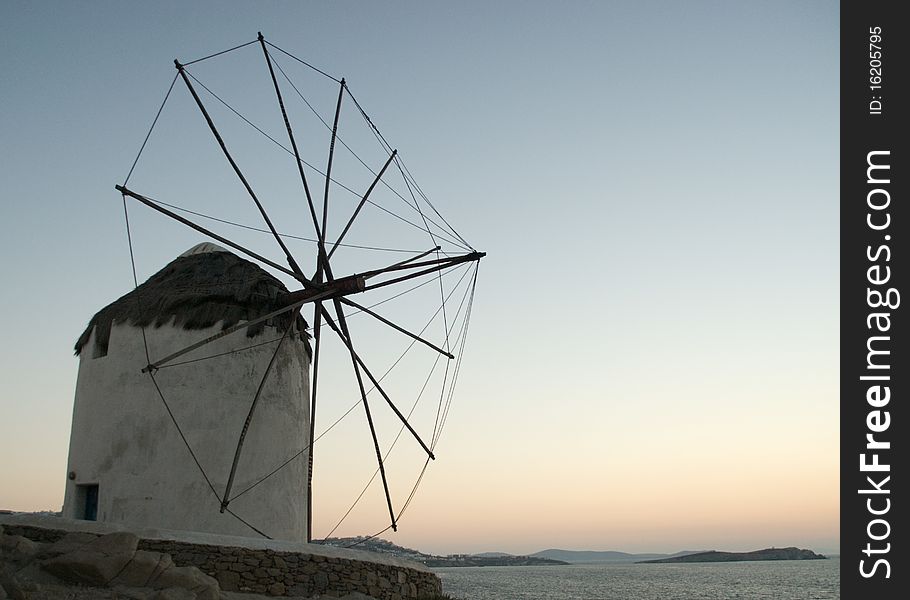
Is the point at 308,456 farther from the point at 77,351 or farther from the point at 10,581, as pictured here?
the point at 10,581

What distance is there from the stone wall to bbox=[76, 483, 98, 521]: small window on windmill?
2.82 m

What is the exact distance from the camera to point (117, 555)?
31.9ft

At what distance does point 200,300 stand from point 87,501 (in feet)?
12.3

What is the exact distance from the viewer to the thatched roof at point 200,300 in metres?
14.2

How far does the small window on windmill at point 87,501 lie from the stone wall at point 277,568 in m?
2.82

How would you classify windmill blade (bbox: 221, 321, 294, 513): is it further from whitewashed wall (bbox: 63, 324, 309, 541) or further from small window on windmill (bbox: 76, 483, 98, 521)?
small window on windmill (bbox: 76, 483, 98, 521)

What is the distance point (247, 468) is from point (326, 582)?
8.79 ft

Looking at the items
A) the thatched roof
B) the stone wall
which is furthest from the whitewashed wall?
the stone wall

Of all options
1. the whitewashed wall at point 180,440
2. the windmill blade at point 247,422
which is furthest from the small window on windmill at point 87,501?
the windmill blade at point 247,422

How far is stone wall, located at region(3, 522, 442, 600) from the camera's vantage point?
11.2m

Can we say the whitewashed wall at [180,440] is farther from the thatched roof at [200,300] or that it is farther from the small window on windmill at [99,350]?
the thatched roof at [200,300]
